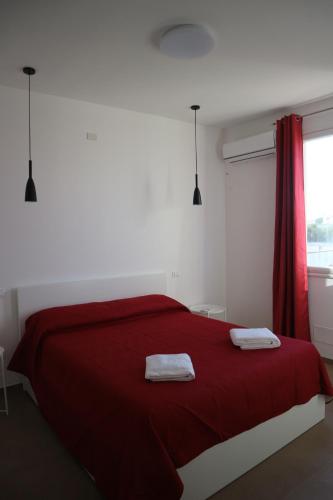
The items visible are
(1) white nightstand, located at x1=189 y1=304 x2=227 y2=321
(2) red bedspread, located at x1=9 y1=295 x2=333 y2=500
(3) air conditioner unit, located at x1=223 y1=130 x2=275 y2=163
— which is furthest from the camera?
(1) white nightstand, located at x1=189 y1=304 x2=227 y2=321

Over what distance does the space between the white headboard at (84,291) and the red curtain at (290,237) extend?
128cm

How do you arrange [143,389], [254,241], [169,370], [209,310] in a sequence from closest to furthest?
[143,389]
[169,370]
[209,310]
[254,241]

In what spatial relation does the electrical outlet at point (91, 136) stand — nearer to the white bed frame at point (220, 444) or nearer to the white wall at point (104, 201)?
the white wall at point (104, 201)

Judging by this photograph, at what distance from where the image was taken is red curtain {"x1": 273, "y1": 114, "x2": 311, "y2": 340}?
3.74 meters

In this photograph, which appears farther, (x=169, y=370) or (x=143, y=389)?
(x=169, y=370)

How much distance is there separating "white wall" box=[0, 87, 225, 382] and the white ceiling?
31cm

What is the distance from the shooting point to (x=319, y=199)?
390 centimetres

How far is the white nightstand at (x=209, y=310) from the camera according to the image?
13.7 ft

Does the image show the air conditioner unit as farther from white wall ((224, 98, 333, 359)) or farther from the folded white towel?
the folded white towel

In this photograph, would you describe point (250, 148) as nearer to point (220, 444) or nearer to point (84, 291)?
point (84, 291)

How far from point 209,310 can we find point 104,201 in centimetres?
168

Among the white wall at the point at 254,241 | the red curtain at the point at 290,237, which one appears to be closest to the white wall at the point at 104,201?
the white wall at the point at 254,241

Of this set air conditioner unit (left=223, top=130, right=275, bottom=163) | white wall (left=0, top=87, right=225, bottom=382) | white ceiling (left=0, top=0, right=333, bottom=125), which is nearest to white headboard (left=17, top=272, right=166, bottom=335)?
white wall (left=0, top=87, right=225, bottom=382)

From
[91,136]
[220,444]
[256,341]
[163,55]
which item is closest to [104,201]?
[91,136]
